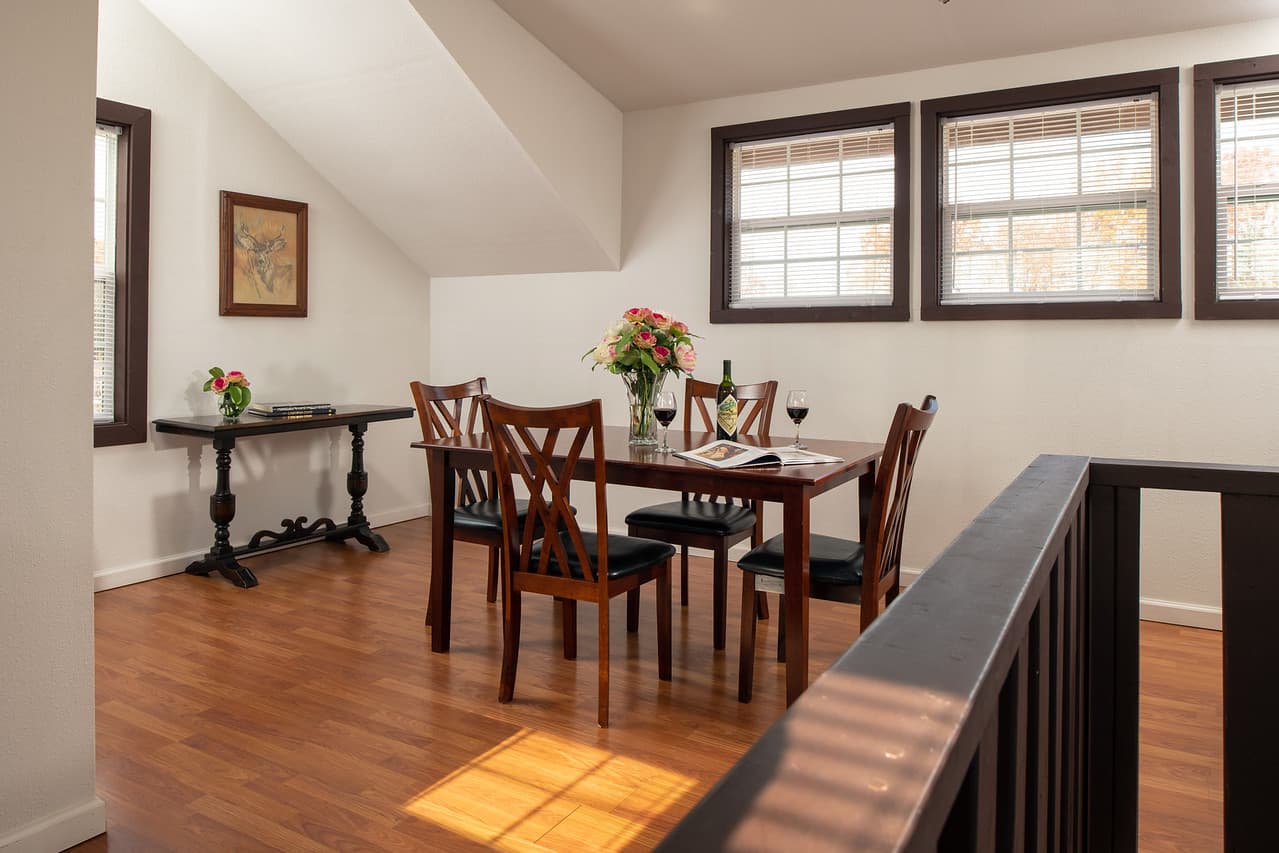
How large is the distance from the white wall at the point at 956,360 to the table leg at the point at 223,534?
175 centimetres

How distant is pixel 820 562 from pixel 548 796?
1099mm

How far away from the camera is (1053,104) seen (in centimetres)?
394

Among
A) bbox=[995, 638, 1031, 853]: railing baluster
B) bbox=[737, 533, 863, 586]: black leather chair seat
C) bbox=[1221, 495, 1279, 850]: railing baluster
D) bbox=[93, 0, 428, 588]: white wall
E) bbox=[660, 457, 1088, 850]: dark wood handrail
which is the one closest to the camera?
bbox=[660, 457, 1088, 850]: dark wood handrail

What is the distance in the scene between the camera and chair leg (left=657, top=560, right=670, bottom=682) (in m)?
2.94

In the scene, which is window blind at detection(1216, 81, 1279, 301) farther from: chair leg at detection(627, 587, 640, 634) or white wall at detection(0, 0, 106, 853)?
white wall at detection(0, 0, 106, 853)

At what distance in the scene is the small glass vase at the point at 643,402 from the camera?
3.22 m

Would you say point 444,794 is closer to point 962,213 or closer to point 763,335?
point 763,335

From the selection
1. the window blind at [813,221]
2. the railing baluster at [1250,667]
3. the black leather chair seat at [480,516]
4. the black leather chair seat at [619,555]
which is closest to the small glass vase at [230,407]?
the black leather chair seat at [480,516]

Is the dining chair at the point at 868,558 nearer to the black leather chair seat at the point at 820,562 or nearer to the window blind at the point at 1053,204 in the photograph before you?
the black leather chair seat at the point at 820,562

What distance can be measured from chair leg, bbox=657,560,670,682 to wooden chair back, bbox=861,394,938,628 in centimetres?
64

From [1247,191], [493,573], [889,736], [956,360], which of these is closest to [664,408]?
[493,573]

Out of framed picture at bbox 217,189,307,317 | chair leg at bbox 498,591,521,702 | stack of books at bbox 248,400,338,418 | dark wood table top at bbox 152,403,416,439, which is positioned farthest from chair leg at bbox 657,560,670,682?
framed picture at bbox 217,189,307,317

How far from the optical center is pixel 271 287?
4758 millimetres

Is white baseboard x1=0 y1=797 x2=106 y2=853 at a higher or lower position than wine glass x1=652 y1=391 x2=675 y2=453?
lower
